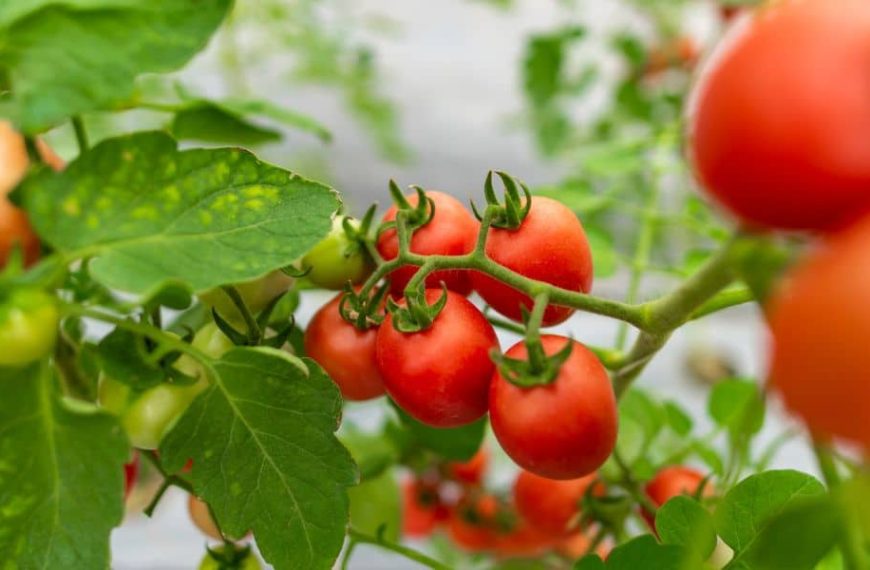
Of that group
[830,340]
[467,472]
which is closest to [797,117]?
[830,340]

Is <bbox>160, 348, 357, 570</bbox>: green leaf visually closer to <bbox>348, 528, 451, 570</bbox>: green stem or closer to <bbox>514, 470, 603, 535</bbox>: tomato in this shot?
<bbox>348, 528, 451, 570</bbox>: green stem

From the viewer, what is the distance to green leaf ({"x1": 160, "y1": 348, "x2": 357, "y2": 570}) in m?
0.29

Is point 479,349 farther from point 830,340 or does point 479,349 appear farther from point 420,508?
point 420,508

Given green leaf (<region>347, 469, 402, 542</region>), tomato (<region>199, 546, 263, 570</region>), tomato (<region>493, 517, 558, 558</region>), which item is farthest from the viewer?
tomato (<region>493, 517, 558, 558</region>)

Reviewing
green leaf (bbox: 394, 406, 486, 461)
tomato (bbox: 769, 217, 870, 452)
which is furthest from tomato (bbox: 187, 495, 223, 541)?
tomato (bbox: 769, 217, 870, 452)

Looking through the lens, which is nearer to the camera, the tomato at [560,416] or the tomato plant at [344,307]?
the tomato plant at [344,307]

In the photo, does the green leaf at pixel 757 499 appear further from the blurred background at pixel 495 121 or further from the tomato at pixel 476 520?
the tomato at pixel 476 520

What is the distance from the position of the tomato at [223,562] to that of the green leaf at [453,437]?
98 millimetres

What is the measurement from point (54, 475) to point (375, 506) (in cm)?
26

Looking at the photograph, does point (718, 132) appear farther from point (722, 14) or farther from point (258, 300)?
point (722, 14)

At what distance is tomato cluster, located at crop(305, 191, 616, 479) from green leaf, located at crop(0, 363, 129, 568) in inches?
3.7

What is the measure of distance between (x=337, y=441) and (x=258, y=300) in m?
0.07

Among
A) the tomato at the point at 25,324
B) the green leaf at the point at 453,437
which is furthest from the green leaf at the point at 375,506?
the tomato at the point at 25,324

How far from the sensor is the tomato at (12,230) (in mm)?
284
